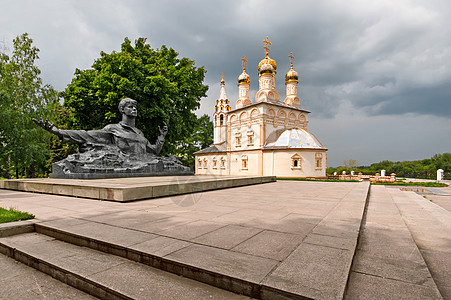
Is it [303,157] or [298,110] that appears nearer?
[303,157]

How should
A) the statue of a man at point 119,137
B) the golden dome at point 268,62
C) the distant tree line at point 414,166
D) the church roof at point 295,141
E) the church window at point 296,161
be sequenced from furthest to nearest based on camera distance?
the distant tree line at point 414,166, the golden dome at point 268,62, the church roof at point 295,141, the church window at point 296,161, the statue of a man at point 119,137

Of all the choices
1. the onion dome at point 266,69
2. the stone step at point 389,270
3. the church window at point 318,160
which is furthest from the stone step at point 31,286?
the onion dome at point 266,69

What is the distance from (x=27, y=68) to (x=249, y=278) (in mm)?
30067

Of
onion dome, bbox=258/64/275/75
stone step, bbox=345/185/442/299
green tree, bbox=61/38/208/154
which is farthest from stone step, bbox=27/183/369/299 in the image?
onion dome, bbox=258/64/275/75

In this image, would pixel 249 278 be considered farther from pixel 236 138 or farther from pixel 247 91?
pixel 247 91

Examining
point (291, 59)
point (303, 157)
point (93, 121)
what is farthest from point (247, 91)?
point (93, 121)

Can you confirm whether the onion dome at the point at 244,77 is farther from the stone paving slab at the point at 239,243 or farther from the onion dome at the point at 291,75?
the stone paving slab at the point at 239,243

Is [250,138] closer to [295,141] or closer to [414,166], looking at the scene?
[295,141]

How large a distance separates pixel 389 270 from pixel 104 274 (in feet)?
9.92

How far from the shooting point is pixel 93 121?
18500mm

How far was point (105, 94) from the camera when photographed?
16984 mm

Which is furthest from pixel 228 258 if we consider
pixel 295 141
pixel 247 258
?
pixel 295 141

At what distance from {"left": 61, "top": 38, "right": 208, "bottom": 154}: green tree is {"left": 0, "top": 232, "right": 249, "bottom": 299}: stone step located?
47.1 feet

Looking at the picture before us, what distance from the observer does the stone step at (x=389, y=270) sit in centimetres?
212
